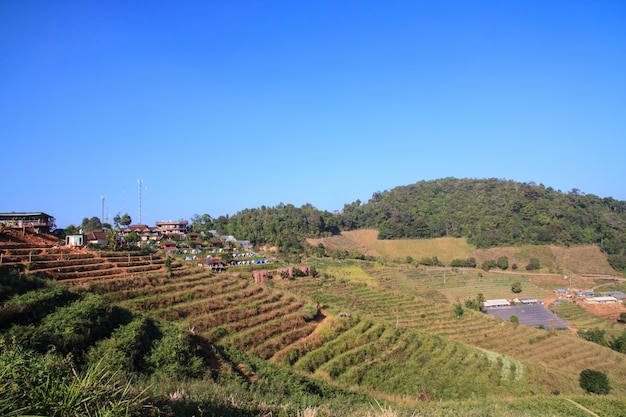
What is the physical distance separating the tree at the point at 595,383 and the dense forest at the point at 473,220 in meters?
41.2

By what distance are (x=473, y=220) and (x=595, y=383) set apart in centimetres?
6244

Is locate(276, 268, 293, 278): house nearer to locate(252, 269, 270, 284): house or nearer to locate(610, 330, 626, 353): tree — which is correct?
locate(252, 269, 270, 284): house

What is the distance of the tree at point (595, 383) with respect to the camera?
17453 mm

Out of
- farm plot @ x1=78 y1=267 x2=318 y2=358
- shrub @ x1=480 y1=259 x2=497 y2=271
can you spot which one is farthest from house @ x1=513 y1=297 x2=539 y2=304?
farm plot @ x1=78 y1=267 x2=318 y2=358

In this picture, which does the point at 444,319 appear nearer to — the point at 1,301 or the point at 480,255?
the point at 1,301

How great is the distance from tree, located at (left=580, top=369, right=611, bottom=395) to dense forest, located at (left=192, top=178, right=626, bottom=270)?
41244 mm

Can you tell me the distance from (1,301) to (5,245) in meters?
9.31

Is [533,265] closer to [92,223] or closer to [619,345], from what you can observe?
[619,345]

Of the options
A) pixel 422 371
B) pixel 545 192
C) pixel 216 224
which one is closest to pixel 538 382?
pixel 422 371

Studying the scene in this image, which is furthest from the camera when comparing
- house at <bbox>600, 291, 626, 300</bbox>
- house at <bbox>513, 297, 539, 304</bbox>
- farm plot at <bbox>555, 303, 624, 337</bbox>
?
house at <bbox>600, 291, 626, 300</bbox>

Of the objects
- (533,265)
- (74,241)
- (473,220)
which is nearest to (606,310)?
(533,265)

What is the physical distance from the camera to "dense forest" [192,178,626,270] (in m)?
66.2

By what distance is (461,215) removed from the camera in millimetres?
81500

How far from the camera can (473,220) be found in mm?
77250
